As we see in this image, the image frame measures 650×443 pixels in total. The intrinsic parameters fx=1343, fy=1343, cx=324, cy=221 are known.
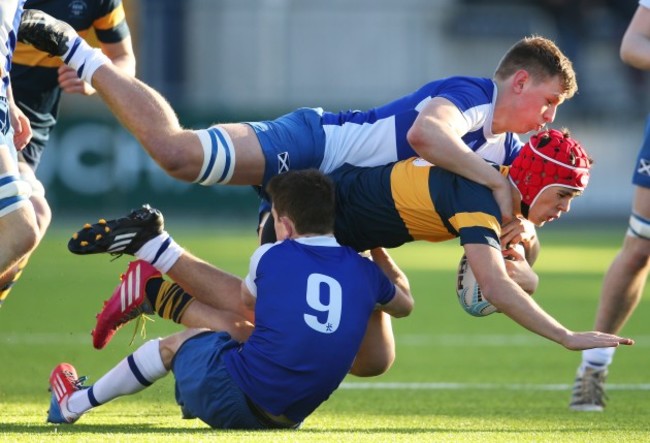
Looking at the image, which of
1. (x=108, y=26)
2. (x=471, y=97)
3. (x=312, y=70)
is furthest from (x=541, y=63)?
(x=312, y=70)

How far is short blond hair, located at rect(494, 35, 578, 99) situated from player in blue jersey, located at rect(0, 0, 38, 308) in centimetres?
222

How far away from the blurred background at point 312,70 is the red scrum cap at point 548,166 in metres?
16.1

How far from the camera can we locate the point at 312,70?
2689 cm

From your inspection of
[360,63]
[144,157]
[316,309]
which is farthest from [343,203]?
[360,63]

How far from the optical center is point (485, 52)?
2825cm

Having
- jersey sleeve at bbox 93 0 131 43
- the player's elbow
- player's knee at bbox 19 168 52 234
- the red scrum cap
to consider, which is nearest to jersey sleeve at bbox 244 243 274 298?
the player's elbow

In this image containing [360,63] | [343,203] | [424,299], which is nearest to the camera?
[343,203]

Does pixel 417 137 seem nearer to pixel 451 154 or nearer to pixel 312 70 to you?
pixel 451 154

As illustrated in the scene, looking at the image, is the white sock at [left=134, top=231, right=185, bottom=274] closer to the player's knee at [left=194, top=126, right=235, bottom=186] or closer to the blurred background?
the player's knee at [left=194, top=126, right=235, bottom=186]

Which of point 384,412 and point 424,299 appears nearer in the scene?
point 384,412

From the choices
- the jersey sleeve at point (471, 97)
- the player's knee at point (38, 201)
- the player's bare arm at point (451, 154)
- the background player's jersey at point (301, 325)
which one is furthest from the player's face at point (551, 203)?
the player's knee at point (38, 201)

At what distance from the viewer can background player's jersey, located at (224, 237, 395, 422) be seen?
5238mm

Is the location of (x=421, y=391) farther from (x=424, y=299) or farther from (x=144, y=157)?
(x=144, y=157)

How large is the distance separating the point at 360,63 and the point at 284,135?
21130 mm
